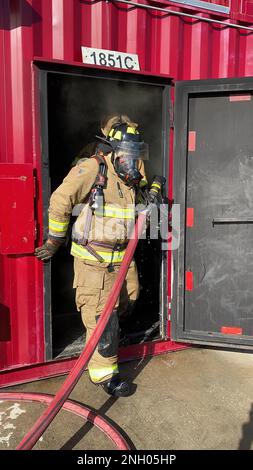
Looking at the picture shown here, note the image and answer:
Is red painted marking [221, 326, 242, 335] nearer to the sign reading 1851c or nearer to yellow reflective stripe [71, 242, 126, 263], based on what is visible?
yellow reflective stripe [71, 242, 126, 263]

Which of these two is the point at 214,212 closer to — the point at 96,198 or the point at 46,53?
the point at 96,198

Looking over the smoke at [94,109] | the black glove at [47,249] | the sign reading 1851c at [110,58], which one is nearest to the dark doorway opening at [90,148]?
the smoke at [94,109]

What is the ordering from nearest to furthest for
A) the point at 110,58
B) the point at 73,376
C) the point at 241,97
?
the point at 73,376, the point at 110,58, the point at 241,97

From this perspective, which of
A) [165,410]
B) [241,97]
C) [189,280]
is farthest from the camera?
[189,280]

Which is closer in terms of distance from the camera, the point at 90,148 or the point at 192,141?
the point at 192,141

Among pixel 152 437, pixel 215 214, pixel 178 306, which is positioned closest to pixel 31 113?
pixel 215 214

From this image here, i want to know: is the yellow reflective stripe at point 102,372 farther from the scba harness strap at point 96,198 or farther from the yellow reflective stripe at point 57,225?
the yellow reflective stripe at point 57,225

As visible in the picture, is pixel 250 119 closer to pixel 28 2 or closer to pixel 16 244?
pixel 28 2

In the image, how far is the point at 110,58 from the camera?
3.42 m

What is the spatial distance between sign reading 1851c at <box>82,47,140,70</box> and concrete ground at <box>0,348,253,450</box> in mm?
2666

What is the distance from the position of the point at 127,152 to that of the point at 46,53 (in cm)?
99

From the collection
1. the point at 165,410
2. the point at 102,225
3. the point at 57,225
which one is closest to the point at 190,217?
the point at 102,225

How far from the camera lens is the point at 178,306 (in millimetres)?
3980

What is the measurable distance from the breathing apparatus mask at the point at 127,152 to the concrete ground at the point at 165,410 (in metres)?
1.74
